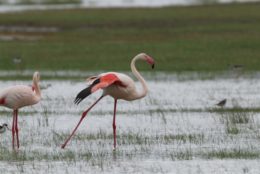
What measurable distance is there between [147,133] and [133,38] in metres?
19.8

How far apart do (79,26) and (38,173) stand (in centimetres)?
2843

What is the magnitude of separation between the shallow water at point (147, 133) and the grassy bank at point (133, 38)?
520cm

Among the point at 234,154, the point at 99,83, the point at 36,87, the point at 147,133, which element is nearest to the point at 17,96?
the point at 36,87

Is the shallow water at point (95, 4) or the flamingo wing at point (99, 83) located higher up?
Result: the shallow water at point (95, 4)

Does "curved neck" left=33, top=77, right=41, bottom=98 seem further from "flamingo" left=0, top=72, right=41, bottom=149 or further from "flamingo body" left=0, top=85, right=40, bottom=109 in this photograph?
"flamingo body" left=0, top=85, right=40, bottom=109

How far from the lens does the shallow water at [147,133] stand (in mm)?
11516

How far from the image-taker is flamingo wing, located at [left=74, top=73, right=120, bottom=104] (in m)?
12.5

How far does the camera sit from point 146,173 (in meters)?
10.9

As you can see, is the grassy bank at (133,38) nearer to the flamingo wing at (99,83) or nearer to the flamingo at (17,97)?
the flamingo at (17,97)

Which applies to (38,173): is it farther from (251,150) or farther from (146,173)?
(251,150)

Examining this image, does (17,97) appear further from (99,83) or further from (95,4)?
(95,4)

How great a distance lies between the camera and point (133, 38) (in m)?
34.0

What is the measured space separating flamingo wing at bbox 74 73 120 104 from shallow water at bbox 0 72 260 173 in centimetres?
78

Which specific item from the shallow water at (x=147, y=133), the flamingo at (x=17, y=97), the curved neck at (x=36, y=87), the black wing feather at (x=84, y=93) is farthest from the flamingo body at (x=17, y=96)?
the black wing feather at (x=84, y=93)
